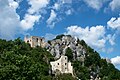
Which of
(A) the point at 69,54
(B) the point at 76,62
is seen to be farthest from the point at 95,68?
(A) the point at 69,54

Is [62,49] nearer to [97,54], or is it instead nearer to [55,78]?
[97,54]

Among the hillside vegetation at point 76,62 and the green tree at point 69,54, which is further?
the green tree at point 69,54

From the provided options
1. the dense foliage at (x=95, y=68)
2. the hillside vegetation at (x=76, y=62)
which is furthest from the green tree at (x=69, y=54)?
the dense foliage at (x=95, y=68)

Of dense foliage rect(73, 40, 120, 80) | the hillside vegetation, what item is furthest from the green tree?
dense foliage rect(73, 40, 120, 80)

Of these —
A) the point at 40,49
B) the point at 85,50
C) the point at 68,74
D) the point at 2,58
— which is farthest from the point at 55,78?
the point at 2,58

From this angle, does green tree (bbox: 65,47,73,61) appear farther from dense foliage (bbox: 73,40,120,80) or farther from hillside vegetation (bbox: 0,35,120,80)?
dense foliage (bbox: 73,40,120,80)

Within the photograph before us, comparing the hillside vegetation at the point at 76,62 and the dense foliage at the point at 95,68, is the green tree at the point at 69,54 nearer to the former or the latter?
the hillside vegetation at the point at 76,62

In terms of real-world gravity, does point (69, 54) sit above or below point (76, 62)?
above

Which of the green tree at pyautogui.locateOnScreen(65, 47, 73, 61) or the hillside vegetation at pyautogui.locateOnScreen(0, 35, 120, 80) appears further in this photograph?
the green tree at pyautogui.locateOnScreen(65, 47, 73, 61)

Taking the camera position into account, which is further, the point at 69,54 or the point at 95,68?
the point at 95,68

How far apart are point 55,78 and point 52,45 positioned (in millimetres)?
37556

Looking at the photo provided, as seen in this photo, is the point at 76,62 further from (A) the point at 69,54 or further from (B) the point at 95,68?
(B) the point at 95,68

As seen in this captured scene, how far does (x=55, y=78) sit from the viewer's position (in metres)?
145

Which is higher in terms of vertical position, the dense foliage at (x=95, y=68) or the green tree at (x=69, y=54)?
the green tree at (x=69, y=54)
